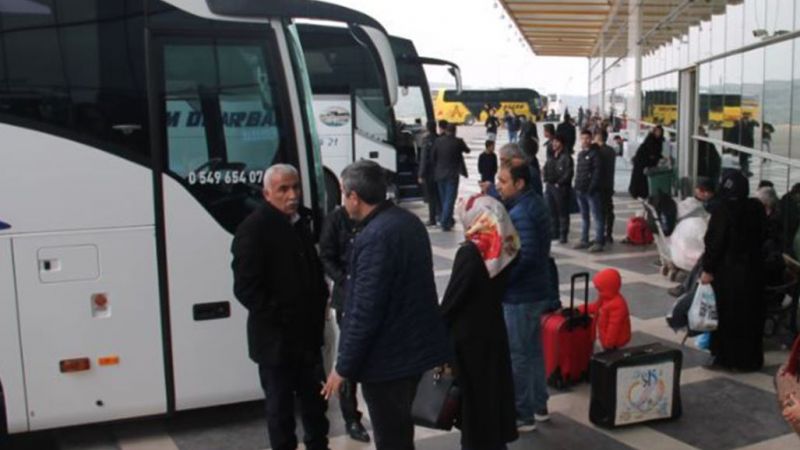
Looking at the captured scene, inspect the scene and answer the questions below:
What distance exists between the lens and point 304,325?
4.66 m

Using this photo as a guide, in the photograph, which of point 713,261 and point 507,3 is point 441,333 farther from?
point 507,3

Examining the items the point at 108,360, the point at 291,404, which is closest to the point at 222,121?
the point at 108,360

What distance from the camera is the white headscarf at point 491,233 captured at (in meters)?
4.69

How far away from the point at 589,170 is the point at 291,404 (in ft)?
26.3

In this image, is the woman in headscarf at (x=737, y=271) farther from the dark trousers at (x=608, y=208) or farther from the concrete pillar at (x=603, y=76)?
the concrete pillar at (x=603, y=76)

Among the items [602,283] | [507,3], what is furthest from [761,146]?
[507,3]

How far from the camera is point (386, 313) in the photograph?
3.66 metres

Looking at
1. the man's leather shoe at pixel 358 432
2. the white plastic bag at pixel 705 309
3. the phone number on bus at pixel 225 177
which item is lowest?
the man's leather shoe at pixel 358 432

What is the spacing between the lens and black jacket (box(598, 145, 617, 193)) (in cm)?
1167

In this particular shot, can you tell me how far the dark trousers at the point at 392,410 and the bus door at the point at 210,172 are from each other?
6.52ft

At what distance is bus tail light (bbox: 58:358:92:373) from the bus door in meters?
0.50

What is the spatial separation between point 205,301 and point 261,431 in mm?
1014

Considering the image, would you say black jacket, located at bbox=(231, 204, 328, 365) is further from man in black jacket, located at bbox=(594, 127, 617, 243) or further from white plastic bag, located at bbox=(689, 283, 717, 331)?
man in black jacket, located at bbox=(594, 127, 617, 243)

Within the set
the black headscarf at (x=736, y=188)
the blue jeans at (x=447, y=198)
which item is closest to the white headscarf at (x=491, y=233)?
the black headscarf at (x=736, y=188)
